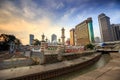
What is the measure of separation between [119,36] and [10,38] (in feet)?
395

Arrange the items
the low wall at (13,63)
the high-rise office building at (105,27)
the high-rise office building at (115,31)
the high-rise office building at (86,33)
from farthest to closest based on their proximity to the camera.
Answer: the high-rise office building at (115,31), the high-rise office building at (105,27), the high-rise office building at (86,33), the low wall at (13,63)

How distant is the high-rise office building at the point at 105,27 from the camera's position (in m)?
105

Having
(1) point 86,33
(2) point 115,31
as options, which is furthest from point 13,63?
(2) point 115,31

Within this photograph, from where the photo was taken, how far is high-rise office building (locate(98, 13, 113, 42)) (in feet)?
345

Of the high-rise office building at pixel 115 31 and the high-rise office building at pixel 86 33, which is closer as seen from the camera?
the high-rise office building at pixel 86 33

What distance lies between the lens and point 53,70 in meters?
10.6

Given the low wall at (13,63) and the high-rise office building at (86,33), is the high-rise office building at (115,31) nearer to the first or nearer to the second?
the high-rise office building at (86,33)

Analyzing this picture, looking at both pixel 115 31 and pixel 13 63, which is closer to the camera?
pixel 13 63

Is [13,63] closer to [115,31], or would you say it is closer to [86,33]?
[86,33]

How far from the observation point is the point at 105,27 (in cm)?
10906

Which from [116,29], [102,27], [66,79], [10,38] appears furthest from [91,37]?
[66,79]

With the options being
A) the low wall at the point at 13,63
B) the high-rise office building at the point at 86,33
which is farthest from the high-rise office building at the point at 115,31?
the low wall at the point at 13,63

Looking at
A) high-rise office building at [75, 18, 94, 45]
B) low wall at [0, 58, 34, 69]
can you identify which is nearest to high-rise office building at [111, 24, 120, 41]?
high-rise office building at [75, 18, 94, 45]

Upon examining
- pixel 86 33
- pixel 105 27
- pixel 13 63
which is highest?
pixel 105 27
